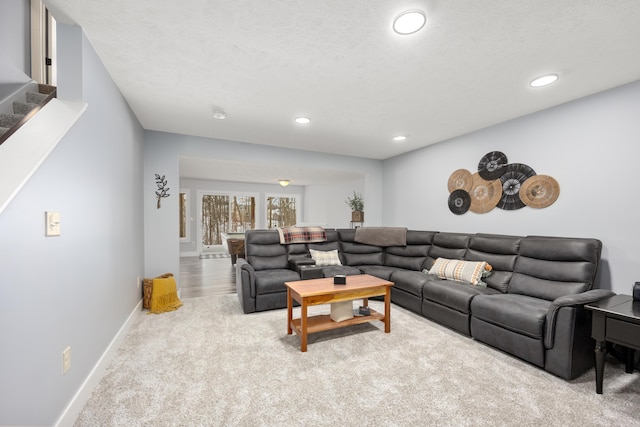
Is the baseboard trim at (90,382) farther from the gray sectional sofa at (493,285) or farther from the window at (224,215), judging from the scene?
the window at (224,215)

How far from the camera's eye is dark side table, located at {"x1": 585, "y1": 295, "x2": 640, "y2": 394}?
1714 millimetres

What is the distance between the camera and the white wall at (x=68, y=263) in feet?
3.80

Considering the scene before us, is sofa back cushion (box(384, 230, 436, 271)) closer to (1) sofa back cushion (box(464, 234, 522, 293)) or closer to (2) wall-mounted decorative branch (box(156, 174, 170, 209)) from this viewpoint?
(1) sofa back cushion (box(464, 234, 522, 293))

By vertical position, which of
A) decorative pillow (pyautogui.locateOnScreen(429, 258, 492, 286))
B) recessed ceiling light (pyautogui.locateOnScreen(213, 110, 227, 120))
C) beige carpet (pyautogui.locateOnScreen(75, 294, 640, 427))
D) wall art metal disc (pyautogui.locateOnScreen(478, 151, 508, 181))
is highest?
recessed ceiling light (pyautogui.locateOnScreen(213, 110, 227, 120))

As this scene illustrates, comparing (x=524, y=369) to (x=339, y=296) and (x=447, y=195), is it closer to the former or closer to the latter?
(x=339, y=296)

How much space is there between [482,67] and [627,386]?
2.63 metres

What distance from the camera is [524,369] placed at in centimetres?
218

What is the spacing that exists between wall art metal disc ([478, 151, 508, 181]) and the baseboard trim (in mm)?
4501

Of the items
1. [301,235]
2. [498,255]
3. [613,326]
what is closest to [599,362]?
[613,326]

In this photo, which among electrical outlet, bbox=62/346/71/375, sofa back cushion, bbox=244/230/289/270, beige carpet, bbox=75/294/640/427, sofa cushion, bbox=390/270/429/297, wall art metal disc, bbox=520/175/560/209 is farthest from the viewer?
sofa back cushion, bbox=244/230/289/270

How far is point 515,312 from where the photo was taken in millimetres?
2301

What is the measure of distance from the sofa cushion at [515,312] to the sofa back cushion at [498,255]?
37cm

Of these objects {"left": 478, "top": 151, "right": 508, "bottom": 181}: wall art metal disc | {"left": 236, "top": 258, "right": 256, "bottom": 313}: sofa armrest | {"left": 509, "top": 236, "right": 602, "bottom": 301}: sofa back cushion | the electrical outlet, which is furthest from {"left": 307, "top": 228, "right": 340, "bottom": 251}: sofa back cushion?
the electrical outlet

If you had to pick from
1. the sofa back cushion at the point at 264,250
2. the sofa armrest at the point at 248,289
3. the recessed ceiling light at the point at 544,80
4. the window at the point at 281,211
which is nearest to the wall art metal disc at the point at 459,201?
the recessed ceiling light at the point at 544,80
